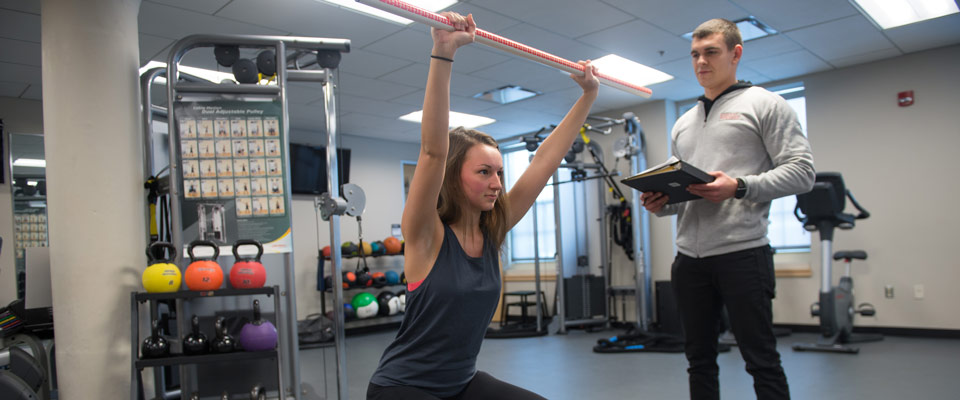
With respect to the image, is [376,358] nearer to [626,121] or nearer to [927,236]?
[626,121]

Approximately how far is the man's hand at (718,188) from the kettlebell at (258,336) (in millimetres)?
1941

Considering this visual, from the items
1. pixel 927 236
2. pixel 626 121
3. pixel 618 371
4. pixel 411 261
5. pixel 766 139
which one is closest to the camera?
pixel 411 261

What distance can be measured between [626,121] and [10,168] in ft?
19.1

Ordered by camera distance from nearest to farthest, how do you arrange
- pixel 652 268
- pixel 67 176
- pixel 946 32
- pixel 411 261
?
pixel 411 261
pixel 67 176
pixel 946 32
pixel 652 268

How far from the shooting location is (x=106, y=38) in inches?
112

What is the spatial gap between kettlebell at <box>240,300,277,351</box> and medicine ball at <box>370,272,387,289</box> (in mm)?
4506

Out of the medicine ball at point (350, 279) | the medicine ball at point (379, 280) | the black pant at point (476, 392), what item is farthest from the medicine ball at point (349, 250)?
the black pant at point (476, 392)

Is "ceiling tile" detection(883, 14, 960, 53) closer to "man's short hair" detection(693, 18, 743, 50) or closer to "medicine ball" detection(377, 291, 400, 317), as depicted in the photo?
"man's short hair" detection(693, 18, 743, 50)

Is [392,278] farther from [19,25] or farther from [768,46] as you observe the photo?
[768,46]

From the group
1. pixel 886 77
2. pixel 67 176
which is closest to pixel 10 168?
pixel 67 176

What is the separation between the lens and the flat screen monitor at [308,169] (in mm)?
7379

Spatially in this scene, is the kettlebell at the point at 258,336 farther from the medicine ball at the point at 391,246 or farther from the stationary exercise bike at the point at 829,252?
the medicine ball at the point at 391,246

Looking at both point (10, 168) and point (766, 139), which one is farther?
point (10, 168)

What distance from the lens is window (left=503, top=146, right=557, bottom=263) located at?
27.3ft
